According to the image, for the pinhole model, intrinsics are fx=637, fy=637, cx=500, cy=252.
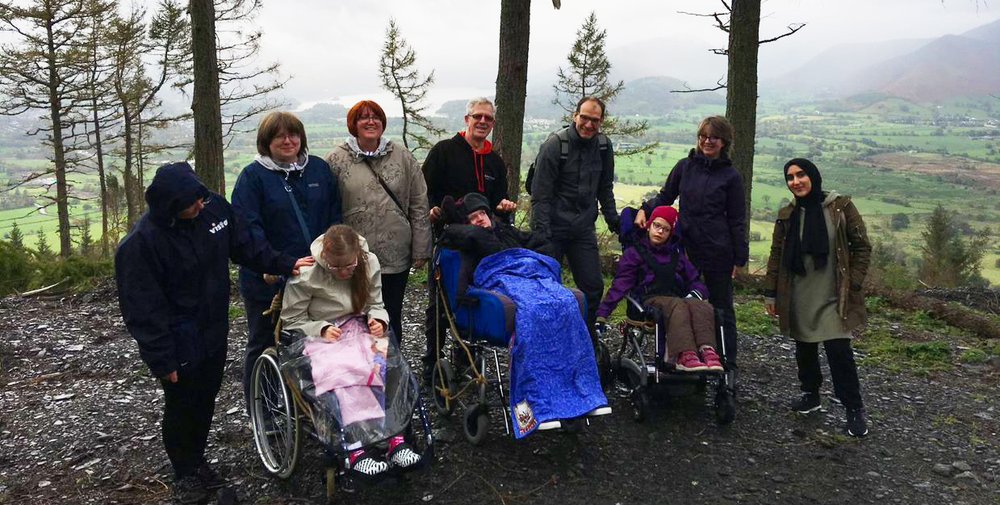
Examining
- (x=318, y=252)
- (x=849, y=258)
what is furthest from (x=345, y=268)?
(x=849, y=258)

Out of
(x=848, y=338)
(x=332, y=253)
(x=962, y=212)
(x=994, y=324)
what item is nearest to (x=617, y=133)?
(x=994, y=324)

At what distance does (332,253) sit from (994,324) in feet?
24.0

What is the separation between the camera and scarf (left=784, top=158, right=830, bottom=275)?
14.3 ft

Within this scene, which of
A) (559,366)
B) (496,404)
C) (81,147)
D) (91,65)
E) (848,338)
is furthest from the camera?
(81,147)

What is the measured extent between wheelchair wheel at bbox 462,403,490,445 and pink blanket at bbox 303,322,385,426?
0.85 m

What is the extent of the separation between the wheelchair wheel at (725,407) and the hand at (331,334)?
2.64m

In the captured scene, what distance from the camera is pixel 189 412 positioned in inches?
137

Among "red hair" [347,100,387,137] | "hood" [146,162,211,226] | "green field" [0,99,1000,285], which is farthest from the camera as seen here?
"green field" [0,99,1000,285]

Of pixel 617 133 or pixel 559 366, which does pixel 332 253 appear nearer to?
pixel 559 366

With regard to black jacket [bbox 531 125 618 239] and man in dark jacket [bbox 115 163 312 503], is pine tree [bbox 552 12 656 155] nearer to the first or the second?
black jacket [bbox 531 125 618 239]

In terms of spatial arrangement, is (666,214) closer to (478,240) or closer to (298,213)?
(478,240)

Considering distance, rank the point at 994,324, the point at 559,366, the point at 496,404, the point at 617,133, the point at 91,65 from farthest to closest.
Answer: the point at 617,133 < the point at 91,65 < the point at 994,324 < the point at 496,404 < the point at 559,366

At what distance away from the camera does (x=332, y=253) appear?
11.5 feet

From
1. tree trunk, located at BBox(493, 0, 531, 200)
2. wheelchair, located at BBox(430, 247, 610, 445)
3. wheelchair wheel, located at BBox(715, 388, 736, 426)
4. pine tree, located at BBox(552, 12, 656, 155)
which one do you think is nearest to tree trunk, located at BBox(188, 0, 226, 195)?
tree trunk, located at BBox(493, 0, 531, 200)
